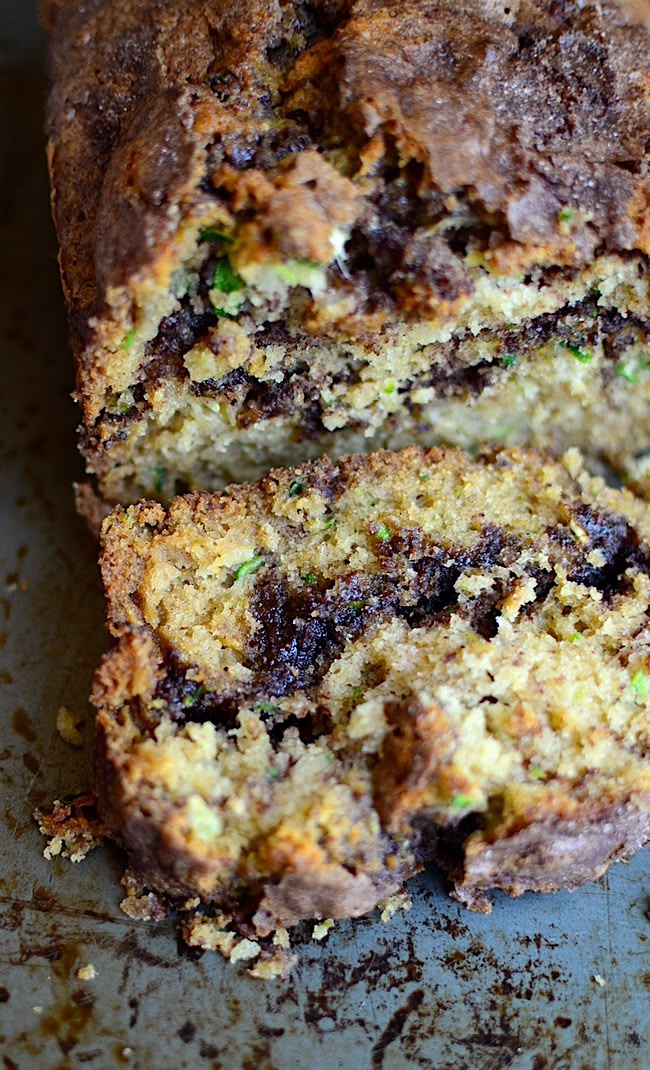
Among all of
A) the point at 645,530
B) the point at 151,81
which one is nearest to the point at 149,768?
→ the point at 645,530

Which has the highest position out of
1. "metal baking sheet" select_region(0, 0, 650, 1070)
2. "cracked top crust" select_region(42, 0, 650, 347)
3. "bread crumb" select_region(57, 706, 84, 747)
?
"cracked top crust" select_region(42, 0, 650, 347)

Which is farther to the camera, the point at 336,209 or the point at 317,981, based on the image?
the point at 317,981

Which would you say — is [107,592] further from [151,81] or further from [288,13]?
[288,13]

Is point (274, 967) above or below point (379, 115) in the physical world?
below

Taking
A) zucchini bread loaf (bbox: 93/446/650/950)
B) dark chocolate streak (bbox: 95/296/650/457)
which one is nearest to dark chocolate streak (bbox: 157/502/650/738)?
zucchini bread loaf (bbox: 93/446/650/950)

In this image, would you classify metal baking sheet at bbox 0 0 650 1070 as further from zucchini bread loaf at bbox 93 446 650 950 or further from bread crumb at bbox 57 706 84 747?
zucchini bread loaf at bbox 93 446 650 950

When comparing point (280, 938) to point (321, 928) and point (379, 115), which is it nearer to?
point (321, 928)

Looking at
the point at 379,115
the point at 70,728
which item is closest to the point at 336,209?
the point at 379,115
